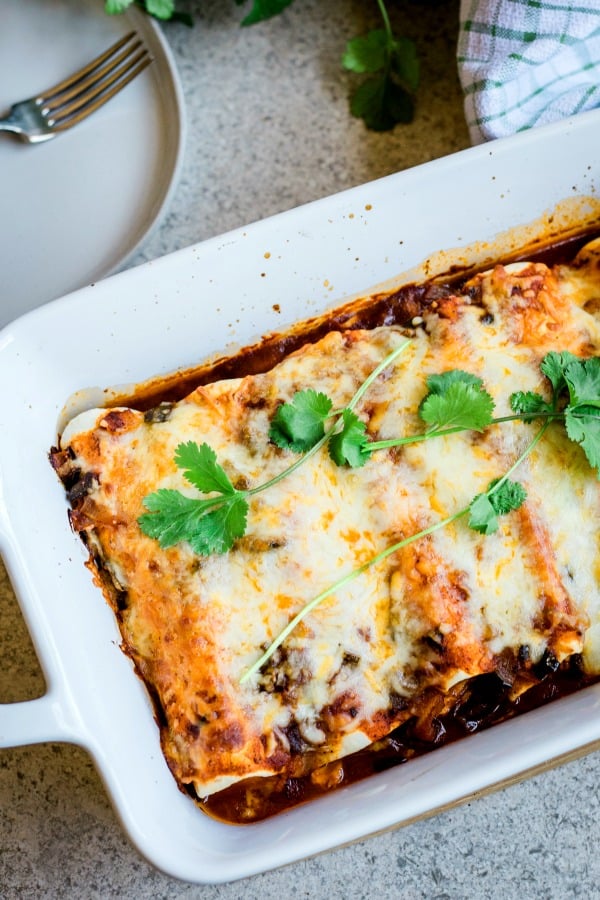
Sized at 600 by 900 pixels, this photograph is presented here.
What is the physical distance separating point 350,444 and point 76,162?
1270 millimetres

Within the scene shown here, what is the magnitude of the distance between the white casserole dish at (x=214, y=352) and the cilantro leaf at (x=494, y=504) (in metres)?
0.47

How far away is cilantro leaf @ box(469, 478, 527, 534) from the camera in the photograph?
6.20 ft

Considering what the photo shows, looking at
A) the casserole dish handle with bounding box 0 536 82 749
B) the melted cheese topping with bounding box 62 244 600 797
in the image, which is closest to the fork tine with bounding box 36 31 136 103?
the melted cheese topping with bounding box 62 244 600 797

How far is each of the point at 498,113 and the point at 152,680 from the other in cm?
168

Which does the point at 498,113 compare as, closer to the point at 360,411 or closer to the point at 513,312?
the point at 513,312

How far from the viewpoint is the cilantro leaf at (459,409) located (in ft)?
6.31

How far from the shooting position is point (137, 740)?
2.01m

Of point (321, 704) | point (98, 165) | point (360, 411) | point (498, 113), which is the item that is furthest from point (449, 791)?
point (98, 165)

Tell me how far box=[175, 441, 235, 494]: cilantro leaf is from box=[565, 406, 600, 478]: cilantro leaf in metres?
0.76

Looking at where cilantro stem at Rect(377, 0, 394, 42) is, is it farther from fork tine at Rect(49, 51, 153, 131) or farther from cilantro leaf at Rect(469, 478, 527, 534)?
cilantro leaf at Rect(469, 478, 527, 534)

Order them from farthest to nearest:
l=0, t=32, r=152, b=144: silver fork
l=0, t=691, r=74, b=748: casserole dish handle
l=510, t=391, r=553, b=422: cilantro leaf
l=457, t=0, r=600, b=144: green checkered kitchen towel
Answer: l=0, t=32, r=152, b=144: silver fork < l=457, t=0, r=600, b=144: green checkered kitchen towel < l=510, t=391, r=553, b=422: cilantro leaf < l=0, t=691, r=74, b=748: casserole dish handle

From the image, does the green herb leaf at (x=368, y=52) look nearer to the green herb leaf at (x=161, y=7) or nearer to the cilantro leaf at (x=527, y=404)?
the green herb leaf at (x=161, y=7)

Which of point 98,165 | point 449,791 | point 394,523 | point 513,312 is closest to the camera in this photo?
point 449,791

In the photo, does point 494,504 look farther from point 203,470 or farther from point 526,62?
point 526,62
